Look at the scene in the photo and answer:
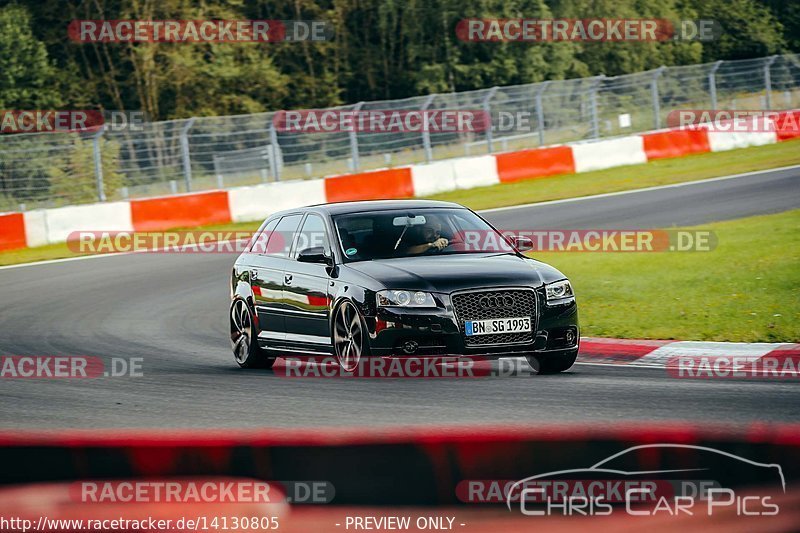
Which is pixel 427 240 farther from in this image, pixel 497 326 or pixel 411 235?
pixel 497 326

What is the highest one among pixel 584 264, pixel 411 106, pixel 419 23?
pixel 419 23

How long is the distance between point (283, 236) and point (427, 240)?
162cm

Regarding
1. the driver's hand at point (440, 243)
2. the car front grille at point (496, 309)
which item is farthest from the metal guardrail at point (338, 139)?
the car front grille at point (496, 309)

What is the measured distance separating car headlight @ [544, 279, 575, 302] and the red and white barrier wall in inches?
634

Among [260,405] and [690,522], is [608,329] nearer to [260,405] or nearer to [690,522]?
[260,405]

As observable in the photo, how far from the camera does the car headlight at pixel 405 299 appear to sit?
31.8ft

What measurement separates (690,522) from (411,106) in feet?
86.5

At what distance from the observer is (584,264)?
17156 mm

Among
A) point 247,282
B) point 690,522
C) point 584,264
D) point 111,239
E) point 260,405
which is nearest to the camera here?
point 690,522

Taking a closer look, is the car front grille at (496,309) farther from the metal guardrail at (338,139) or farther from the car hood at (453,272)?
the metal guardrail at (338,139)

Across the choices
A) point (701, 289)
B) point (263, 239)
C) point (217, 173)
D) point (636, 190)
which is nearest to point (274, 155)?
point (217, 173)

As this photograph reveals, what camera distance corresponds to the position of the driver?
1073 centimetres

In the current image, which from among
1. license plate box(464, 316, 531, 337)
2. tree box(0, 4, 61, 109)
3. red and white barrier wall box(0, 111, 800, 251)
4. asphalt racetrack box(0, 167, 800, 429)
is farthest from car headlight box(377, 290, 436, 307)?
tree box(0, 4, 61, 109)

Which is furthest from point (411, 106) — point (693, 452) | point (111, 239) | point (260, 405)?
point (693, 452)
